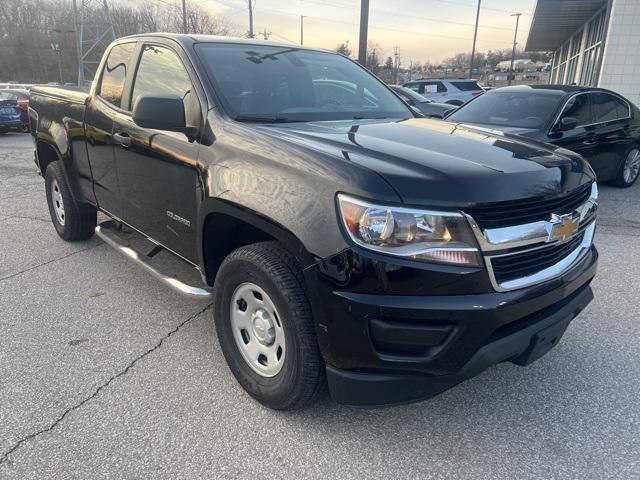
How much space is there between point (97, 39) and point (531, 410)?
4401 centimetres

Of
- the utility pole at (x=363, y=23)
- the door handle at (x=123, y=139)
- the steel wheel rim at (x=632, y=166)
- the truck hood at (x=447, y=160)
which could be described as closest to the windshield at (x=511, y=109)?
the steel wheel rim at (x=632, y=166)

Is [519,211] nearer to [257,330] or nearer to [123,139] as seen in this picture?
[257,330]

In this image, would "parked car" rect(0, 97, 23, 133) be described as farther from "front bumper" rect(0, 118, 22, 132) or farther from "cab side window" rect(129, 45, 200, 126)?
"cab side window" rect(129, 45, 200, 126)

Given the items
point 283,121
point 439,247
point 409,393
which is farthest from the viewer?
point 283,121

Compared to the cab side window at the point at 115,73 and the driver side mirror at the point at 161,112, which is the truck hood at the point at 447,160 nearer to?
the driver side mirror at the point at 161,112

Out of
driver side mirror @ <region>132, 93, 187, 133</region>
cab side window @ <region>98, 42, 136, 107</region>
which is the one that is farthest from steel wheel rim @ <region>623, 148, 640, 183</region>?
driver side mirror @ <region>132, 93, 187, 133</region>

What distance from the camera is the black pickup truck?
74.7 inches

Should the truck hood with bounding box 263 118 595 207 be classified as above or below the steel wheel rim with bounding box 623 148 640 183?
above

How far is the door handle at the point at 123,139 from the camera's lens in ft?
11.1

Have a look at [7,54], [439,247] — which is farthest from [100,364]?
[7,54]

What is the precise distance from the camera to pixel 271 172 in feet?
7.46

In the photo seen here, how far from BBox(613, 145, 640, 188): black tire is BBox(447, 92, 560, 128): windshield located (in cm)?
191

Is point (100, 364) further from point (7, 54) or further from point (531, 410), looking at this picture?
point (7, 54)

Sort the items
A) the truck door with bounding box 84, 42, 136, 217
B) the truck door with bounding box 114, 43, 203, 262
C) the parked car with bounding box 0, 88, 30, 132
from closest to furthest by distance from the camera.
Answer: the truck door with bounding box 114, 43, 203, 262, the truck door with bounding box 84, 42, 136, 217, the parked car with bounding box 0, 88, 30, 132
